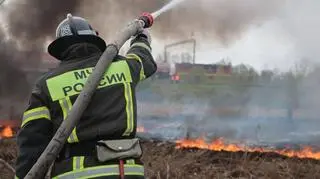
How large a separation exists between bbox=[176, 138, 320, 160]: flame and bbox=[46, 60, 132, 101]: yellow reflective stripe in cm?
734

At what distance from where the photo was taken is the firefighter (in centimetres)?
250

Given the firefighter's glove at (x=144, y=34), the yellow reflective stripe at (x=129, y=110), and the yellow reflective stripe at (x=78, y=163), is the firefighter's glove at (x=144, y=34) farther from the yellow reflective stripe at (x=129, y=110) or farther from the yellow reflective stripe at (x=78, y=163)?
the yellow reflective stripe at (x=78, y=163)

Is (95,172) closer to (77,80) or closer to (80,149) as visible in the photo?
(80,149)

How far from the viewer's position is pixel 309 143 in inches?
447

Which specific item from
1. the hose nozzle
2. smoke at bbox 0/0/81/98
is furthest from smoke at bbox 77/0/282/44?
the hose nozzle

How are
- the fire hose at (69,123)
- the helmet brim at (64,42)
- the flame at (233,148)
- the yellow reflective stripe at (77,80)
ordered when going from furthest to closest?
the flame at (233,148) < the helmet brim at (64,42) < the yellow reflective stripe at (77,80) < the fire hose at (69,123)

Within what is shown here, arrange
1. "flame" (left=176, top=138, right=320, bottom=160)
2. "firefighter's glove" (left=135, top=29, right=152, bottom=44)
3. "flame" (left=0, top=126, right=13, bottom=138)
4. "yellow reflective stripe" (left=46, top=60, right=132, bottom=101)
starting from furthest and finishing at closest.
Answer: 1. "flame" (left=0, top=126, right=13, bottom=138)
2. "flame" (left=176, top=138, right=320, bottom=160)
3. "firefighter's glove" (left=135, top=29, right=152, bottom=44)
4. "yellow reflective stripe" (left=46, top=60, right=132, bottom=101)

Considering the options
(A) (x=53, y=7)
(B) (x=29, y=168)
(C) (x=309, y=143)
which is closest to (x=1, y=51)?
(A) (x=53, y=7)

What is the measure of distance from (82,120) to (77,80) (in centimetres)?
21

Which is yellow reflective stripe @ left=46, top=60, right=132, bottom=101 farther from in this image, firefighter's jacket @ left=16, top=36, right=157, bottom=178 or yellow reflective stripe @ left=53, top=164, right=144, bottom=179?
yellow reflective stripe @ left=53, top=164, right=144, bottom=179

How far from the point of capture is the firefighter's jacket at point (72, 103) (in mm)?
2510

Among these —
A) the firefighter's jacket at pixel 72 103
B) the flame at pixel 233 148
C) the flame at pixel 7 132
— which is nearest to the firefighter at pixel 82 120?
the firefighter's jacket at pixel 72 103

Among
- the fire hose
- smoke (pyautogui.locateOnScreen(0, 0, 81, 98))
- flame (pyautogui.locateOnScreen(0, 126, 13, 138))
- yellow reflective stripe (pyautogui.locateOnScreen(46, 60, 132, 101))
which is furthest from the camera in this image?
smoke (pyautogui.locateOnScreen(0, 0, 81, 98))

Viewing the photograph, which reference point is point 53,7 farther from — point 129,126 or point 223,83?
point 129,126
